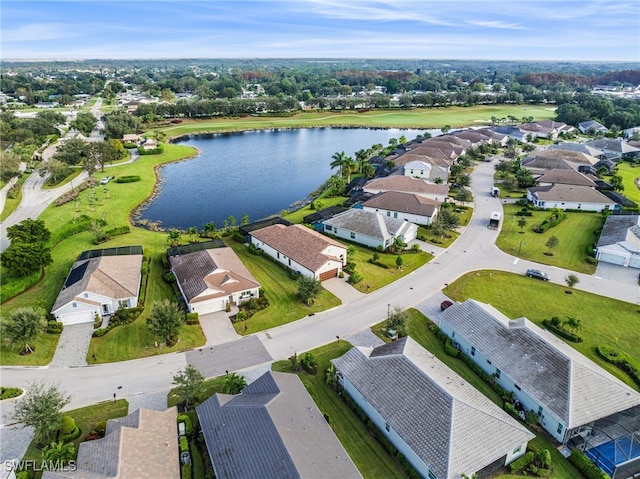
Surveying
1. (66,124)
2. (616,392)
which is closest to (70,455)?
(616,392)

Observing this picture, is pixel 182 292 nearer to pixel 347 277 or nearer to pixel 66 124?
pixel 347 277

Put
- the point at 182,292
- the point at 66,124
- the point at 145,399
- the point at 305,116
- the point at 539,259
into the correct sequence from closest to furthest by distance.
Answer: the point at 145,399 < the point at 182,292 < the point at 539,259 < the point at 66,124 < the point at 305,116

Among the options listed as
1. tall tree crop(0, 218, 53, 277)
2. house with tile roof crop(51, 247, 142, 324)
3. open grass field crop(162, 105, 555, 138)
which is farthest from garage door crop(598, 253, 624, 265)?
open grass field crop(162, 105, 555, 138)

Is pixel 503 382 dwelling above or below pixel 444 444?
below

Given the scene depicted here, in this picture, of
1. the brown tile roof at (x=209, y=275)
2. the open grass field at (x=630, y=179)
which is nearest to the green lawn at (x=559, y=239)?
the open grass field at (x=630, y=179)

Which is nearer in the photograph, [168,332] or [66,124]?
[168,332]

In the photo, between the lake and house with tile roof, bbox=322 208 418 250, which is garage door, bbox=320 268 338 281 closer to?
house with tile roof, bbox=322 208 418 250

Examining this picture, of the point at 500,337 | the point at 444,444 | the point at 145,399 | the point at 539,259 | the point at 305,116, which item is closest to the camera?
the point at 444,444
